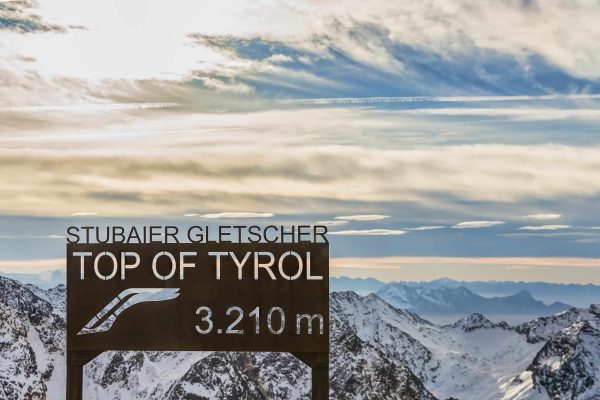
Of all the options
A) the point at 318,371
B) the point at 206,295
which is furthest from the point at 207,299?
the point at 318,371

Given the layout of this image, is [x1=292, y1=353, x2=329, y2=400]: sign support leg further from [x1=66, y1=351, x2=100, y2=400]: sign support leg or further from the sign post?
[x1=66, y1=351, x2=100, y2=400]: sign support leg

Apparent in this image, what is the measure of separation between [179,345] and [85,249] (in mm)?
5766

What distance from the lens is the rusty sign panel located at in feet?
122

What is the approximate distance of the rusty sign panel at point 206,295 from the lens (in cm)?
3728

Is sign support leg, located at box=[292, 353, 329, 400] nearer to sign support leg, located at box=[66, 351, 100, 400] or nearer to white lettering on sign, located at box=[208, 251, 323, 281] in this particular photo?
white lettering on sign, located at box=[208, 251, 323, 281]

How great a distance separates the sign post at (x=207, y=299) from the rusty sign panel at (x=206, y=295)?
0.04 metres

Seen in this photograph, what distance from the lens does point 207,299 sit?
37.8m

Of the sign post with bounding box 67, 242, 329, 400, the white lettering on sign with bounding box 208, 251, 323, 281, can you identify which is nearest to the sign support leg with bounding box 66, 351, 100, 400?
the sign post with bounding box 67, 242, 329, 400

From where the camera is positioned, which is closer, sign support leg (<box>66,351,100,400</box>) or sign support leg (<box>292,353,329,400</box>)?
sign support leg (<box>292,353,329,400</box>)

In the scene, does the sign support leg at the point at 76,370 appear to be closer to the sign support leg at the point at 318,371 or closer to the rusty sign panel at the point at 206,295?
the rusty sign panel at the point at 206,295

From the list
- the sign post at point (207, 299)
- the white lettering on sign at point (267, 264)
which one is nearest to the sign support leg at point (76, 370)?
the sign post at point (207, 299)

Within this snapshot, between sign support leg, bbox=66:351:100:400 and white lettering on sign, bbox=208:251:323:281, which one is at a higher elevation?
white lettering on sign, bbox=208:251:323:281

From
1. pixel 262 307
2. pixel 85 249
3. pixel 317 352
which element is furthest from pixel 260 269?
pixel 85 249

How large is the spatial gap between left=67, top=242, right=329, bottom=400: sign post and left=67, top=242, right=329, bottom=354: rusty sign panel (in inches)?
1.6
